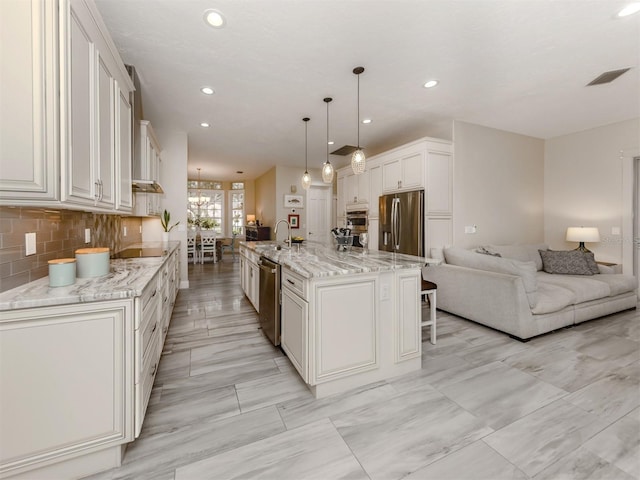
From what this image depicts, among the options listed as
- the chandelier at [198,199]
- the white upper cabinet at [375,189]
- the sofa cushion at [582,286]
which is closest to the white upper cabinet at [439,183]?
the white upper cabinet at [375,189]

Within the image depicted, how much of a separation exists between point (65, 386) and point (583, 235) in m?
6.12

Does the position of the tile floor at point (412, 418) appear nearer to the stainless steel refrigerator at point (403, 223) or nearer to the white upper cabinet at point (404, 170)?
the stainless steel refrigerator at point (403, 223)

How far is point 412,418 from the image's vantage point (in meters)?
1.73

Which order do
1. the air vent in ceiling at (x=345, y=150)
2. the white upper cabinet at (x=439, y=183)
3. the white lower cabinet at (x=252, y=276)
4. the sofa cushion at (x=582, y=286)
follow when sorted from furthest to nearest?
1. the air vent in ceiling at (x=345, y=150)
2. the white upper cabinet at (x=439, y=183)
3. the white lower cabinet at (x=252, y=276)
4. the sofa cushion at (x=582, y=286)

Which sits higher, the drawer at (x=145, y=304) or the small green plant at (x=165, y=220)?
the small green plant at (x=165, y=220)

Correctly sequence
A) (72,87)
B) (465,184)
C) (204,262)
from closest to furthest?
(72,87) → (465,184) → (204,262)

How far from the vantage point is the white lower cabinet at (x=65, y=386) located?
1.16 m

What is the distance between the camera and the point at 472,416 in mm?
1740

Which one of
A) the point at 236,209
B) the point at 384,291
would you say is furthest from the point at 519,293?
the point at 236,209

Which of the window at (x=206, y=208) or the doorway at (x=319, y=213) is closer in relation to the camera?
the doorway at (x=319, y=213)

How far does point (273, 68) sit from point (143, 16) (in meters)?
1.11

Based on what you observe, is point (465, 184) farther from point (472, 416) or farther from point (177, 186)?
point (177, 186)

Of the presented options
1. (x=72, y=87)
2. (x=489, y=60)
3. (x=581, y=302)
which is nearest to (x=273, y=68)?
(x=72, y=87)

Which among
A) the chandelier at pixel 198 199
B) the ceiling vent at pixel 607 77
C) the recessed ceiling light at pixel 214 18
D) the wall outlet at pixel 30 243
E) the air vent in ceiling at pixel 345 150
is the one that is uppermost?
the air vent in ceiling at pixel 345 150
